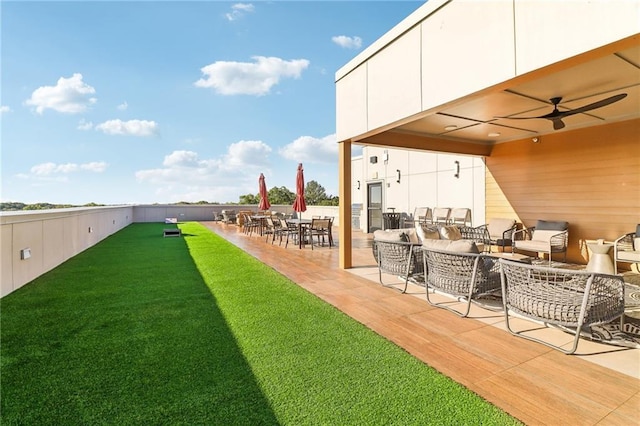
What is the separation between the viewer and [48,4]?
27.3ft

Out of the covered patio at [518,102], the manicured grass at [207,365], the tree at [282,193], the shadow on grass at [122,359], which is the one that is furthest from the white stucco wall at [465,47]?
the tree at [282,193]

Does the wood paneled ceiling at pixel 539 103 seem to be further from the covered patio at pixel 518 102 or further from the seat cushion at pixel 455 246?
the seat cushion at pixel 455 246

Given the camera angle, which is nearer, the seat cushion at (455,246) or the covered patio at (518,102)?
the covered patio at (518,102)

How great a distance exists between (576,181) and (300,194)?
7.06 metres

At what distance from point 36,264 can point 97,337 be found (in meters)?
3.65

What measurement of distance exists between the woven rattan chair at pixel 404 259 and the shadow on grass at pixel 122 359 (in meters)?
2.56

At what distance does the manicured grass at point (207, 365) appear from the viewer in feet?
6.09

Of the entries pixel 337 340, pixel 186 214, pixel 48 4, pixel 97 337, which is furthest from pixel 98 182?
pixel 337 340

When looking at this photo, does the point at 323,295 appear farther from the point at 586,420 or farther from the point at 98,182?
the point at 98,182

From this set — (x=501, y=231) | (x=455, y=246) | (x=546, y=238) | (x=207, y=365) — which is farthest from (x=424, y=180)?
(x=207, y=365)

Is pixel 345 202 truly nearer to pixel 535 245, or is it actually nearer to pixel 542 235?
pixel 535 245

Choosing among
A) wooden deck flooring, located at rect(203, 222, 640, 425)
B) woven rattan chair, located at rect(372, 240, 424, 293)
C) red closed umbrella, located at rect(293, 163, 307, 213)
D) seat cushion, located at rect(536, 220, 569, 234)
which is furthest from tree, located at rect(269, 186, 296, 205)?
wooden deck flooring, located at rect(203, 222, 640, 425)

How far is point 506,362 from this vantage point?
2.49 meters

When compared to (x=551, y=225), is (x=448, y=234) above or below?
below
